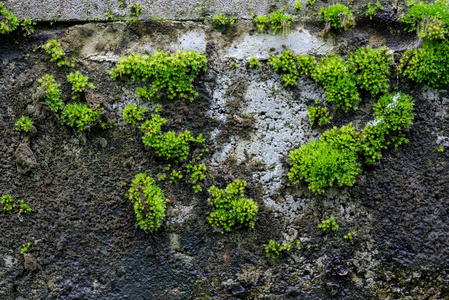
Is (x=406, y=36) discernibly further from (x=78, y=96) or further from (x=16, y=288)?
(x=16, y=288)

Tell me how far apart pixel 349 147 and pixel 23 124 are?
3.01 metres

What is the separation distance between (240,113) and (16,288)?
101 inches

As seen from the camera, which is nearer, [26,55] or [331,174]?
[331,174]

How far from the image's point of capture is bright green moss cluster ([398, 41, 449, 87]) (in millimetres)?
3650

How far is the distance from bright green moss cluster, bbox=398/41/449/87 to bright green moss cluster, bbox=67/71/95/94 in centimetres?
297

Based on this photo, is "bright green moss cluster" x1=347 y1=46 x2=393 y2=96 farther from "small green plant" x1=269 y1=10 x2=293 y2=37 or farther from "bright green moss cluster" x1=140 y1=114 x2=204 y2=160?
"bright green moss cluster" x1=140 y1=114 x2=204 y2=160

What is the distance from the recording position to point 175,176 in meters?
3.68

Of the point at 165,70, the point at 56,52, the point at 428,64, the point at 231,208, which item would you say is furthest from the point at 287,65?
the point at 56,52

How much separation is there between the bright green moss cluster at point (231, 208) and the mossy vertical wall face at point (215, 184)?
0.10m

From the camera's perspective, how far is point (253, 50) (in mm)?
3902

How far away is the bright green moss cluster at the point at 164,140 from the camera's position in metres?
3.63

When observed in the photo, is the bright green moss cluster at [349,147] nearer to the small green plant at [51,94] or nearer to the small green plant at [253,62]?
the small green plant at [253,62]

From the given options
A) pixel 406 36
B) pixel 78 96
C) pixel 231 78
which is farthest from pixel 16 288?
pixel 406 36

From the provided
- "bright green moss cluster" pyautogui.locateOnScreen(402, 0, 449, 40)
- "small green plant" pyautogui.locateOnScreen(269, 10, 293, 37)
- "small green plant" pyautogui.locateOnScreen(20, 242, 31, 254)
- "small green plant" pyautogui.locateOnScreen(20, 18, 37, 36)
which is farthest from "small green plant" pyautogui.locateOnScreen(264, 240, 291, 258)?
"small green plant" pyautogui.locateOnScreen(20, 18, 37, 36)
